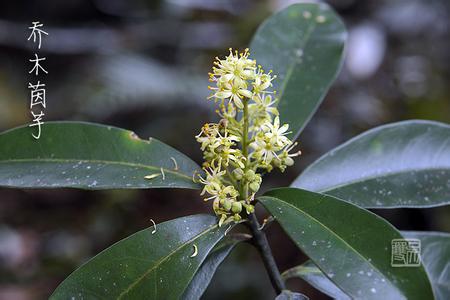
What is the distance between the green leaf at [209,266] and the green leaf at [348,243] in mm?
114

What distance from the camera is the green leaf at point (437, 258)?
121 cm

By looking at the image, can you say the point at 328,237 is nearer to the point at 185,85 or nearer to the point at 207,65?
the point at 185,85

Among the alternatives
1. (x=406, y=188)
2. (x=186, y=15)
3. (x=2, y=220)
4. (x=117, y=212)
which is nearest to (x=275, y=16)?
(x=406, y=188)

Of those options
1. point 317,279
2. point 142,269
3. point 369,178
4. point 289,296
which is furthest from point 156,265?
point 369,178

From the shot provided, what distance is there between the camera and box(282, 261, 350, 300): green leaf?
1.17 metres

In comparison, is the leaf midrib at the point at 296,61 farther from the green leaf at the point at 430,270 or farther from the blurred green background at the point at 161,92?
the blurred green background at the point at 161,92

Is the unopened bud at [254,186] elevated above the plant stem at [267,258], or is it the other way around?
the unopened bud at [254,186]

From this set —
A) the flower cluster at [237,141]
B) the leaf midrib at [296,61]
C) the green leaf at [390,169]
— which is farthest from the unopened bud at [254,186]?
the leaf midrib at [296,61]

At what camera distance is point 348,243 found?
96cm

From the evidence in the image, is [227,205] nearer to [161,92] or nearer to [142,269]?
[142,269]

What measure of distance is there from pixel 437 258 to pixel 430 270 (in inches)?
1.5

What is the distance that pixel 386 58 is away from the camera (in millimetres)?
3734

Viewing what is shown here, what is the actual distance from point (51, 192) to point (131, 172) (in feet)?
6.63

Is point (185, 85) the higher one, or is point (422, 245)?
point (185, 85)
